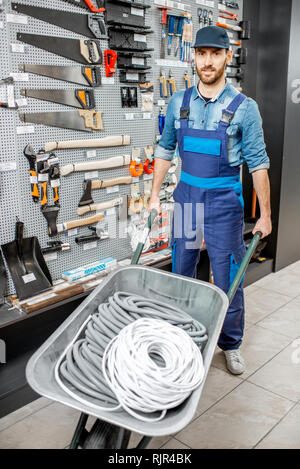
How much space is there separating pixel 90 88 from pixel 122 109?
313 mm

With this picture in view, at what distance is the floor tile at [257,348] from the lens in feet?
9.07

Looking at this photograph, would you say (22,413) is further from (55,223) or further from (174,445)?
(55,223)

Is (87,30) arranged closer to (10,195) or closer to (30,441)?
(10,195)

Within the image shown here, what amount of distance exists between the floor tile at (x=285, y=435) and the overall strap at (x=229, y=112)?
1.53 meters

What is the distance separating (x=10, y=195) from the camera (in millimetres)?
2510

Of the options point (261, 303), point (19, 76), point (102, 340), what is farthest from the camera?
point (261, 303)

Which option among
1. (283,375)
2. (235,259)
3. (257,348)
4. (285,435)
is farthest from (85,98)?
(285,435)

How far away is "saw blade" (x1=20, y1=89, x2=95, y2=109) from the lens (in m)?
2.50

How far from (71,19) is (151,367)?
2.18 metres

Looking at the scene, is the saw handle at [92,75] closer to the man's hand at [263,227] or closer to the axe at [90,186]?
the axe at [90,186]

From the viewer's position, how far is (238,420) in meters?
2.25

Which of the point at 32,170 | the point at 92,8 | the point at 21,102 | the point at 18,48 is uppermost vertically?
the point at 92,8

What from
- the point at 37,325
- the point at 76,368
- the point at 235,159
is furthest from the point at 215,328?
the point at 37,325

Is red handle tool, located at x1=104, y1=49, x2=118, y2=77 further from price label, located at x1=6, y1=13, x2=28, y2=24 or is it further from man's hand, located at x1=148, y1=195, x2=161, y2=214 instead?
man's hand, located at x1=148, y1=195, x2=161, y2=214
